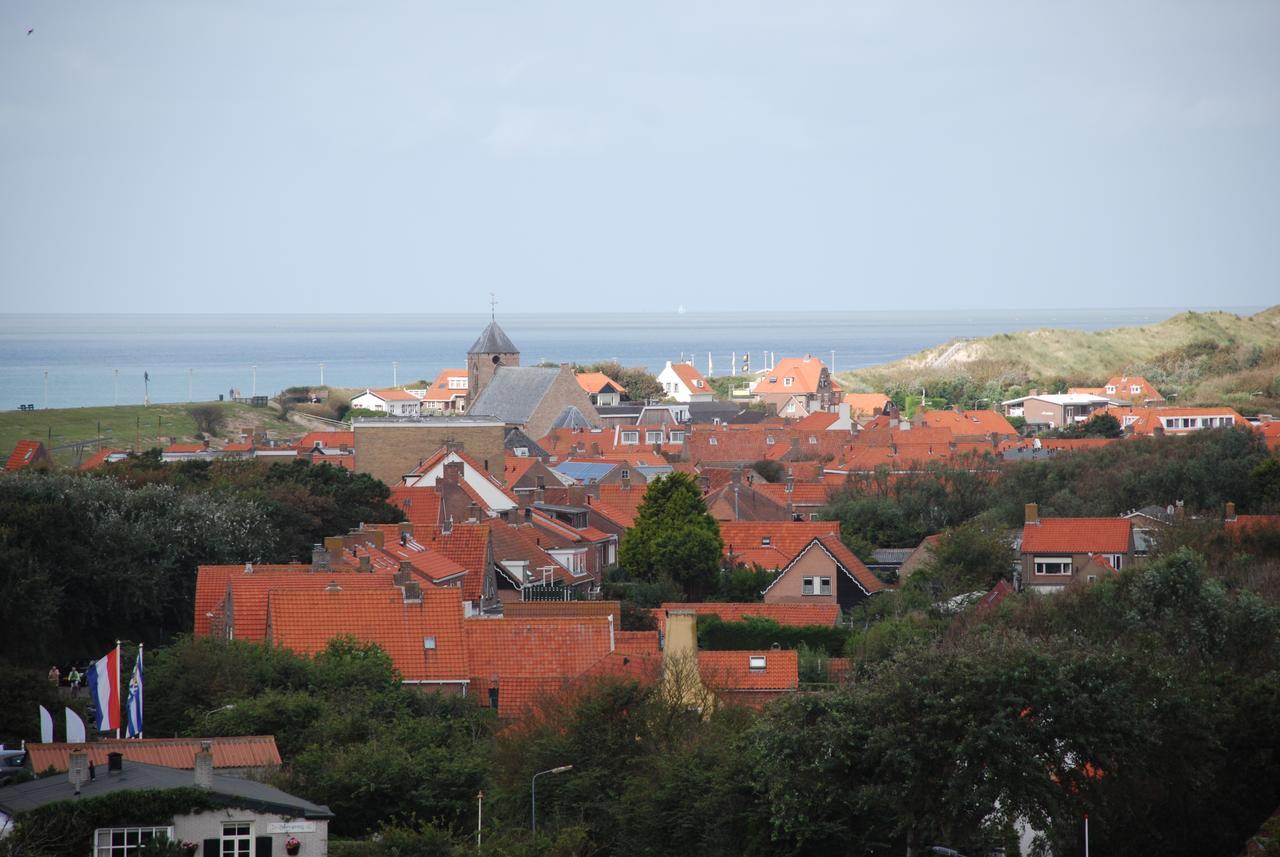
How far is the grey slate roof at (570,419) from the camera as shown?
3359 inches

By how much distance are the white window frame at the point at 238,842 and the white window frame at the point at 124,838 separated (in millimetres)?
572

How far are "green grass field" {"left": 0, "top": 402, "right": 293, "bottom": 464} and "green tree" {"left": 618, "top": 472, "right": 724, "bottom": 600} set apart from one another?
4238cm

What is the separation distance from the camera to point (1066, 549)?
42.3 meters

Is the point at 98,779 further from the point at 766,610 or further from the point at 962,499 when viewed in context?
the point at 962,499

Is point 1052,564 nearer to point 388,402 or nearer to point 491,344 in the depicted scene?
point 491,344

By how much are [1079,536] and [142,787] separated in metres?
29.7

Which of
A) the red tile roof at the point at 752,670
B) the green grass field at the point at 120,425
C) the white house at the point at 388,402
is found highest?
the red tile roof at the point at 752,670

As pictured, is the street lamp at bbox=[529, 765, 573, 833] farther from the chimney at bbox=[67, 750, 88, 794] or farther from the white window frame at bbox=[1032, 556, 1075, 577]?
the white window frame at bbox=[1032, 556, 1075, 577]

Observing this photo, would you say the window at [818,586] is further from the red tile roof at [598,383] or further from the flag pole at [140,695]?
the red tile roof at [598,383]

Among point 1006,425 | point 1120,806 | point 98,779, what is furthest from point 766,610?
point 1006,425

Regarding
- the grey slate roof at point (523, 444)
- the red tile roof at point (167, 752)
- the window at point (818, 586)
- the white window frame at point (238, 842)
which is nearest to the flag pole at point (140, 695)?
the red tile roof at point (167, 752)

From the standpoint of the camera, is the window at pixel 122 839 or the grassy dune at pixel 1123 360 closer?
the window at pixel 122 839

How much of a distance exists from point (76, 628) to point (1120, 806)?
22.5 m

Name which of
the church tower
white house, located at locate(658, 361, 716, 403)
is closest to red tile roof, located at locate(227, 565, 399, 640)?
the church tower
